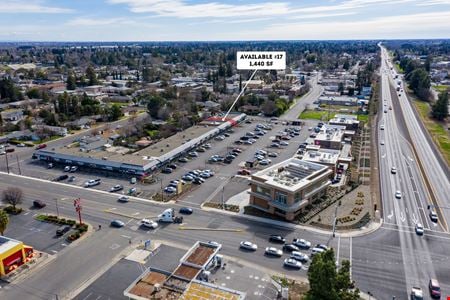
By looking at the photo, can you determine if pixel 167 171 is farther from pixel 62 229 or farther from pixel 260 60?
pixel 260 60

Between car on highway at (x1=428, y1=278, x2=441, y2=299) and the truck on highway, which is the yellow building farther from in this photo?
car on highway at (x1=428, y1=278, x2=441, y2=299)

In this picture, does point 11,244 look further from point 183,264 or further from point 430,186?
point 430,186

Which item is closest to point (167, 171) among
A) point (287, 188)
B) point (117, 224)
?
point (117, 224)

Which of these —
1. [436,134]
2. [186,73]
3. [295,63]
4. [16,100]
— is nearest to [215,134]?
[436,134]

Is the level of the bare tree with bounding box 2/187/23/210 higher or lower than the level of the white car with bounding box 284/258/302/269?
higher

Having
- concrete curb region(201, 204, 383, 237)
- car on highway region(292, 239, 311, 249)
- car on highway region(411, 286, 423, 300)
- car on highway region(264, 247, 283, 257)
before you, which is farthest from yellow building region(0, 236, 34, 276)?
car on highway region(411, 286, 423, 300)

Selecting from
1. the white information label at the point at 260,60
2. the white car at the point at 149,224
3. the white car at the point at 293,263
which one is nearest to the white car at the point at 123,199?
the white car at the point at 149,224
